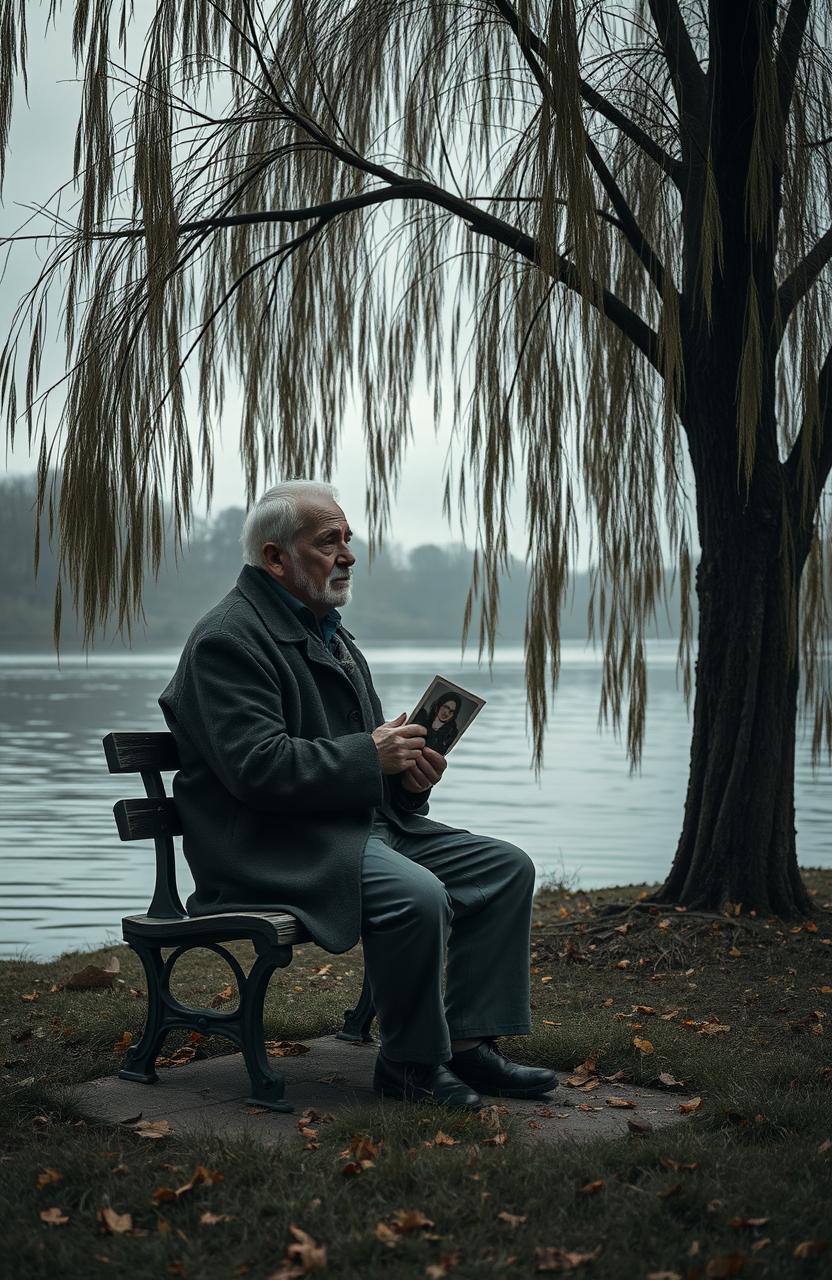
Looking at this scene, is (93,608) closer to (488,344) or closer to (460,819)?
(488,344)

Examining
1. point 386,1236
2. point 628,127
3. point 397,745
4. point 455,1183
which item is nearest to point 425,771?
point 397,745

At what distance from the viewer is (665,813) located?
11.4 m

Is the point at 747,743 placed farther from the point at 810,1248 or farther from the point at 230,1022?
the point at 810,1248

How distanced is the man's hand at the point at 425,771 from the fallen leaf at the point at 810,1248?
57.1 inches

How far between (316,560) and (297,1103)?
134 cm

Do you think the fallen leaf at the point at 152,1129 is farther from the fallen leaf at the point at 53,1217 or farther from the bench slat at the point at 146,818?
the bench slat at the point at 146,818

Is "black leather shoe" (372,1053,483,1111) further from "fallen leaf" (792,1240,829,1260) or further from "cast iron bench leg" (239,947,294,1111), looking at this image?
"fallen leaf" (792,1240,829,1260)

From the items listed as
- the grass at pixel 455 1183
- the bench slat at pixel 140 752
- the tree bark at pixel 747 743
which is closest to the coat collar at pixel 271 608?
the bench slat at pixel 140 752

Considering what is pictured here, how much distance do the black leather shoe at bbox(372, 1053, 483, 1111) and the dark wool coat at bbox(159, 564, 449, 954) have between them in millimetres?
343

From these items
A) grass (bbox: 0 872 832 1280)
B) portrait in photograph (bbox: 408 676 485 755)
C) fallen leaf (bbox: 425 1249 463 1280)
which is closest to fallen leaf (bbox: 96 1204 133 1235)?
grass (bbox: 0 872 832 1280)

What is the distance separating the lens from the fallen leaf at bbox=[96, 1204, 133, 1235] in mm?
2363

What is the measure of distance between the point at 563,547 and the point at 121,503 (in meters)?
1.70

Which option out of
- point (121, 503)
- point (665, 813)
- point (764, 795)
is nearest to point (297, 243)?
point (121, 503)

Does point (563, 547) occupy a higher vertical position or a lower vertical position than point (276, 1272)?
higher
